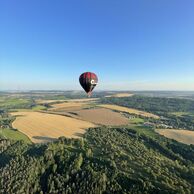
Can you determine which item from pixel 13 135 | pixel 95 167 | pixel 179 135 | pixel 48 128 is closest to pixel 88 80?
pixel 95 167

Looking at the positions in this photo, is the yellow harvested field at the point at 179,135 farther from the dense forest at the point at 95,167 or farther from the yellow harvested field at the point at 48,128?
the yellow harvested field at the point at 48,128

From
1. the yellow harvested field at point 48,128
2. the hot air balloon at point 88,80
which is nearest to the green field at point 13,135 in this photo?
the yellow harvested field at point 48,128

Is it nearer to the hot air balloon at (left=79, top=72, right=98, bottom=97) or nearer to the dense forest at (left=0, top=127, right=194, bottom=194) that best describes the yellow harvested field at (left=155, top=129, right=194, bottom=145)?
the dense forest at (left=0, top=127, right=194, bottom=194)

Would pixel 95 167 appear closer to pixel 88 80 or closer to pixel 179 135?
pixel 88 80

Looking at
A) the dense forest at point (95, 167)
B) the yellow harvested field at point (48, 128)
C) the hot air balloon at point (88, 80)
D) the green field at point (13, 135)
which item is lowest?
the dense forest at point (95, 167)

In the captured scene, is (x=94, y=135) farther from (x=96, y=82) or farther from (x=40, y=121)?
(x=96, y=82)

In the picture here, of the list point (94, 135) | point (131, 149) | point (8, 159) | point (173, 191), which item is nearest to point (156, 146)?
point (131, 149)
